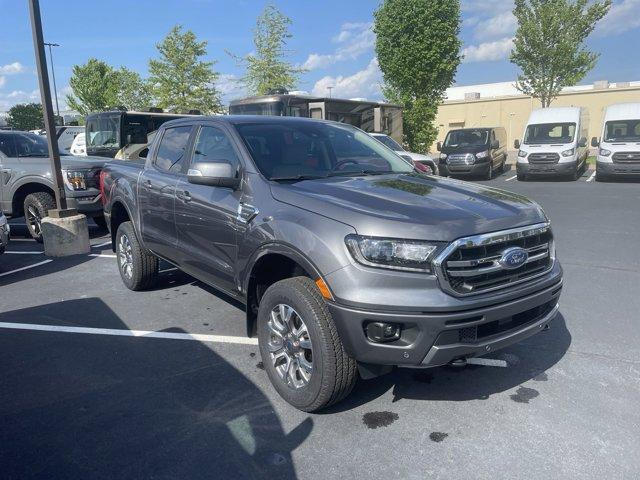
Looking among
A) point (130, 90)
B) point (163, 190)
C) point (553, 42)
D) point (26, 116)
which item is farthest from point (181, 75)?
point (26, 116)

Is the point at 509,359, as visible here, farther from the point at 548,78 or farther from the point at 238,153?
the point at 548,78

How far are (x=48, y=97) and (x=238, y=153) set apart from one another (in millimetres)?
5253

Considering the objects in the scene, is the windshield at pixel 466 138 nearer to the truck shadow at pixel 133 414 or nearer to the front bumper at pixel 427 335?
the truck shadow at pixel 133 414

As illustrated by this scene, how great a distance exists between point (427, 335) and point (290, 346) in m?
0.95

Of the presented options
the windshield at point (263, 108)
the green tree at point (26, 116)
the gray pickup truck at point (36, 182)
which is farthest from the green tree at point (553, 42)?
the green tree at point (26, 116)

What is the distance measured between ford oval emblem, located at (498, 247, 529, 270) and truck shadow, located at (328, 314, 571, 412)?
970 millimetres

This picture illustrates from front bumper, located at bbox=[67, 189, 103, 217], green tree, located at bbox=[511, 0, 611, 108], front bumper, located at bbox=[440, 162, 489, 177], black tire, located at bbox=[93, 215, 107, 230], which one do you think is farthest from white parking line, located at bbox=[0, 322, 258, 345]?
green tree, located at bbox=[511, 0, 611, 108]

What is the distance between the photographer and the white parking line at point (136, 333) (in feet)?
14.4

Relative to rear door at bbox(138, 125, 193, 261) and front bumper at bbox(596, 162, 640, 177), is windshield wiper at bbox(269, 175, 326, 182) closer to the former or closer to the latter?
rear door at bbox(138, 125, 193, 261)

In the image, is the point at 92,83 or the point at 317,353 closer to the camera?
the point at 317,353

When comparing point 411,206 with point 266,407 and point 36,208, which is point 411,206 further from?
point 36,208

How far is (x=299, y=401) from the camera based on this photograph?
10.5ft

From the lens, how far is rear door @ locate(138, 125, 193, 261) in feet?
15.5

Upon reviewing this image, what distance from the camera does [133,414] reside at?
326cm
